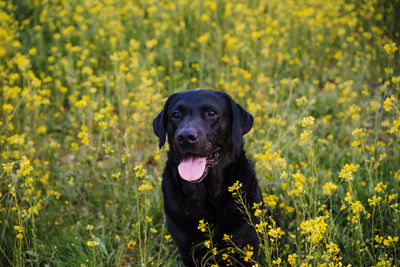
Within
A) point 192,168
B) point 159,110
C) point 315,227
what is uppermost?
point 159,110

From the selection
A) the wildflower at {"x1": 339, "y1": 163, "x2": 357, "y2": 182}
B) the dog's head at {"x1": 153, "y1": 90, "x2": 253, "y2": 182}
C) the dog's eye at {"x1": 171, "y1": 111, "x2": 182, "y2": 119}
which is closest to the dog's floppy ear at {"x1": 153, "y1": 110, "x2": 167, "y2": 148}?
the dog's head at {"x1": 153, "y1": 90, "x2": 253, "y2": 182}

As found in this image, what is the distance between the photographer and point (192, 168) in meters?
2.38

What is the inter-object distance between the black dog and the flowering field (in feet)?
0.36

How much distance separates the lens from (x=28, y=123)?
4.16m

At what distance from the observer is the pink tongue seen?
2324 millimetres

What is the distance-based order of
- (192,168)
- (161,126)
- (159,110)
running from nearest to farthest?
(192,168), (161,126), (159,110)

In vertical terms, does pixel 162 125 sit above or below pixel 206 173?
above

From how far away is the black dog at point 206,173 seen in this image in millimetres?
2393

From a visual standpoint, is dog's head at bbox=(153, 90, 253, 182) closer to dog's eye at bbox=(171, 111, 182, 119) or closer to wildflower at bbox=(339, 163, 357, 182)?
dog's eye at bbox=(171, 111, 182, 119)

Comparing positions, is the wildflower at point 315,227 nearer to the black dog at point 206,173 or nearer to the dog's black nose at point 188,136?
the black dog at point 206,173

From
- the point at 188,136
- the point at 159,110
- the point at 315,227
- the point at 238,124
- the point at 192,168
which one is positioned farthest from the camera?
the point at 159,110

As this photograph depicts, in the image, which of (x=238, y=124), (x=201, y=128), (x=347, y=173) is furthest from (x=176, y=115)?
(x=347, y=173)

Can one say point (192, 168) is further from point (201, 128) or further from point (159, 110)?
point (159, 110)

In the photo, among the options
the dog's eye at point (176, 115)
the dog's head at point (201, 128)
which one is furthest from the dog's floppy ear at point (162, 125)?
the dog's eye at point (176, 115)
